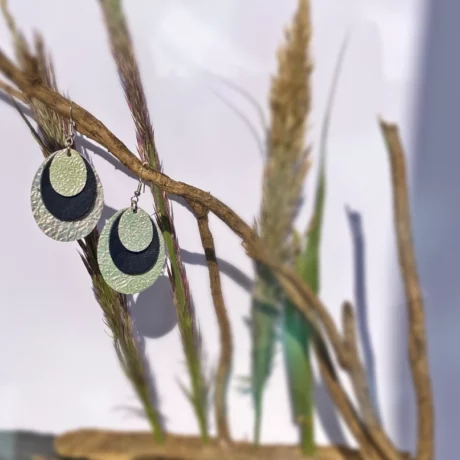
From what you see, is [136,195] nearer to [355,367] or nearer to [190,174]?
[190,174]

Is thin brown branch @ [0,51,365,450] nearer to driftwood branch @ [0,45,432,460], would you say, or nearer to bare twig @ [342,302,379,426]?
driftwood branch @ [0,45,432,460]

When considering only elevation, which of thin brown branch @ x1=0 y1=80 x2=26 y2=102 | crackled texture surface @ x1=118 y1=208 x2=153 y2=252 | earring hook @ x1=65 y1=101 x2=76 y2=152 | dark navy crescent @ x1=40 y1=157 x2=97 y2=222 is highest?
thin brown branch @ x1=0 y1=80 x2=26 y2=102

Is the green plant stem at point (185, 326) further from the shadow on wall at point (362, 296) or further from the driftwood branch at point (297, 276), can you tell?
the shadow on wall at point (362, 296)

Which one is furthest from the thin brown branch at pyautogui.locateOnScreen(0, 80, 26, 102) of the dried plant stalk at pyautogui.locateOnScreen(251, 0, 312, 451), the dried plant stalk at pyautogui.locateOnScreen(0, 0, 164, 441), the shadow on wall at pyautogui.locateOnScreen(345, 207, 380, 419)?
the shadow on wall at pyautogui.locateOnScreen(345, 207, 380, 419)

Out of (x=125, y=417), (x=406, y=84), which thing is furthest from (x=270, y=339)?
(x=406, y=84)

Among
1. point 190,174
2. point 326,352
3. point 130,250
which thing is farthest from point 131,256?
point 326,352

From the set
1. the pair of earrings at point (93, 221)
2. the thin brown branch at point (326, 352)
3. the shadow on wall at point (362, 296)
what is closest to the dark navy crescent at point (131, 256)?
the pair of earrings at point (93, 221)
